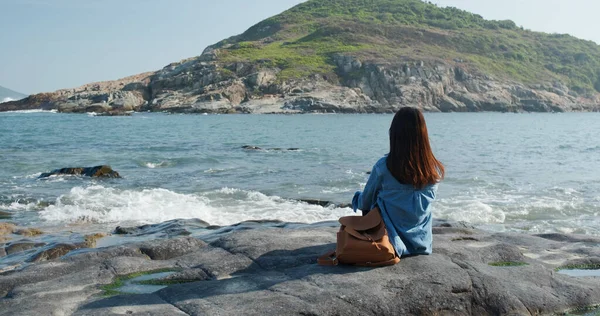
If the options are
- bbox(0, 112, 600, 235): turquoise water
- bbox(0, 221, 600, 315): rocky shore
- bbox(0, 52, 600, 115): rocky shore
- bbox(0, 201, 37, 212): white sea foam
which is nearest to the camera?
bbox(0, 221, 600, 315): rocky shore

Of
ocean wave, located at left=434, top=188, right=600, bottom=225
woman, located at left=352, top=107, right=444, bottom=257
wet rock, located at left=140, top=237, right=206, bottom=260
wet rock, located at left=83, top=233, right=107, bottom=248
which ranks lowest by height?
ocean wave, located at left=434, top=188, right=600, bottom=225

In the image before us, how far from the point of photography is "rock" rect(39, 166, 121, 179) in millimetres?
26031

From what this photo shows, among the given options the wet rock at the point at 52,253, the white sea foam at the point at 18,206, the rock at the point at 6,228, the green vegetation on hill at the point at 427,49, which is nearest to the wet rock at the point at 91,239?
the wet rock at the point at 52,253

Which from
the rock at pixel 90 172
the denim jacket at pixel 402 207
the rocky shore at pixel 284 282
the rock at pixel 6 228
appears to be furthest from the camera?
the rock at pixel 90 172

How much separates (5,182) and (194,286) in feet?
68.2

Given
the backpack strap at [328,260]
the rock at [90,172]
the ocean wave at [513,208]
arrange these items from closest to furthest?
the backpack strap at [328,260]
the ocean wave at [513,208]
the rock at [90,172]

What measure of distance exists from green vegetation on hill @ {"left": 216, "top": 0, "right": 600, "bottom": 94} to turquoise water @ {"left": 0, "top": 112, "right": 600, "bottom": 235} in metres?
81.2

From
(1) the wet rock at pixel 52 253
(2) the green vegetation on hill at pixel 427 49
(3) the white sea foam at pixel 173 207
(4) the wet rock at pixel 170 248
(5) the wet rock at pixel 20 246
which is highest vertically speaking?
(2) the green vegetation on hill at pixel 427 49

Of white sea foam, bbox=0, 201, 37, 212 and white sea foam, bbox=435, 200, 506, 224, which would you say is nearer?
white sea foam, bbox=435, 200, 506, 224

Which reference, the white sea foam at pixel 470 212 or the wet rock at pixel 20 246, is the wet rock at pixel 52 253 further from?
the white sea foam at pixel 470 212

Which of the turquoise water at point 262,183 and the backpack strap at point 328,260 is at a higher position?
the backpack strap at point 328,260

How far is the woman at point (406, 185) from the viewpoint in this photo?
24.8 ft

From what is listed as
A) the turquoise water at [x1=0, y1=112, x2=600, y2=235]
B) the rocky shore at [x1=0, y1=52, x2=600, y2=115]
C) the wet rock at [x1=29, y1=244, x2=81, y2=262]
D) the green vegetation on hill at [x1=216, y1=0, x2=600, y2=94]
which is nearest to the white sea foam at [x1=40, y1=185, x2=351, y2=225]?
the turquoise water at [x1=0, y1=112, x2=600, y2=235]

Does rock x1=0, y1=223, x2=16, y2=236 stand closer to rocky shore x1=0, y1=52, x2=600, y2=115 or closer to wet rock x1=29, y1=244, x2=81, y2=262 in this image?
wet rock x1=29, y1=244, x2=81, y2=262
